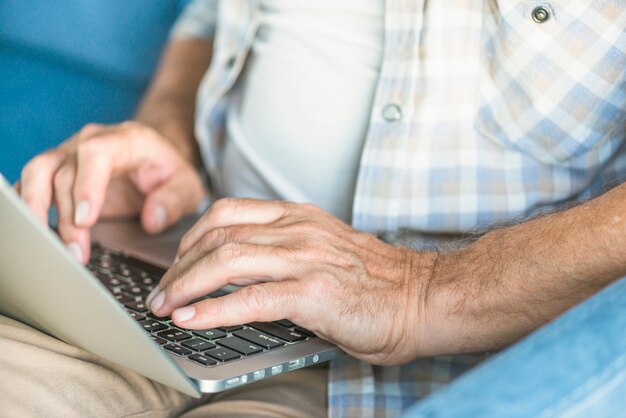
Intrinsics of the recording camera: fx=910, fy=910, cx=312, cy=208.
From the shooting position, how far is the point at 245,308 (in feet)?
2.61

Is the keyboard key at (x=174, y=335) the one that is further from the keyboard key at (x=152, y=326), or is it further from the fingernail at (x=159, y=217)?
the fingernail at (x=159, y=217)

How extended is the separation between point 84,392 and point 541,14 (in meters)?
0.60

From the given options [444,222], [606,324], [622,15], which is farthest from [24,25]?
[606,324]

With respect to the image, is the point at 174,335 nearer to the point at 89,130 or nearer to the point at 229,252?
the point at 229,252

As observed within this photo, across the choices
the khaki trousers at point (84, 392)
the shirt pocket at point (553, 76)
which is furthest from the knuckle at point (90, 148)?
the shirt pocket at point (553, 76)

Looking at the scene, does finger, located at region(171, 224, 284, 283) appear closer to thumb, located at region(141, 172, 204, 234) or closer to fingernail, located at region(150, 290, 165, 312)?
fingernail, located at region(150, 290, 165, 312)

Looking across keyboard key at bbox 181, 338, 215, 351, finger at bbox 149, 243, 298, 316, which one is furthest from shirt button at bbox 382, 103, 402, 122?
keyboard key at bbox 181, 338, 215, 351

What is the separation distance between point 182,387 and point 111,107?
3.44 feet

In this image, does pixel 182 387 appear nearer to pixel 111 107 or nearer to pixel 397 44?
pixel 397 44

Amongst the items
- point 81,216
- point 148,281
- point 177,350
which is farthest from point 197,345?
point 81,216

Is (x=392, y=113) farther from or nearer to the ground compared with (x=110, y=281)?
farther from the ground

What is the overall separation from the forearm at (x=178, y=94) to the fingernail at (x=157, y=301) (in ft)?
1.85

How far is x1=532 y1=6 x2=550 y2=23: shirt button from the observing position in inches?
38.0

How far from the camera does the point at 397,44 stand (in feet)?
3.49
